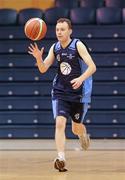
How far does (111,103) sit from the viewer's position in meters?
12.6

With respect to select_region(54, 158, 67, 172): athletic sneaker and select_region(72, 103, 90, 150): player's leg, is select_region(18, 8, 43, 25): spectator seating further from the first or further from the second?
select_region(54, 158, 67, 172): athletic sneaker

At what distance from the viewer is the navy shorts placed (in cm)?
763

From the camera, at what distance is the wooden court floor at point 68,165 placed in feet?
22.3

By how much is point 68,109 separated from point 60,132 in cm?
49

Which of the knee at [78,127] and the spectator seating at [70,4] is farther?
the spectator seating at [70,4]

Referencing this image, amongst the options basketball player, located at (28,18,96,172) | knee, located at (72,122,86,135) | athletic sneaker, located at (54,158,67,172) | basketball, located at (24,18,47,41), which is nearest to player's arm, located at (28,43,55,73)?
basketball player, located at (28,18,96,172)

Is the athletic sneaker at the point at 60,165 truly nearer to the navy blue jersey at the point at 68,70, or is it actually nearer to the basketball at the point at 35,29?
the navy blue jersey at the point at 68,70

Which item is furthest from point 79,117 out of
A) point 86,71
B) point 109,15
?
point 109,15

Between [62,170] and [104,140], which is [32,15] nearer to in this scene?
[104,140]

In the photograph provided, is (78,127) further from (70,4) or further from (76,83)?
(70,4)

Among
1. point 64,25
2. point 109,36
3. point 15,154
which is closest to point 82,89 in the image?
point 64,25

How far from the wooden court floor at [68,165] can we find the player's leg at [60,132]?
12 centimetres

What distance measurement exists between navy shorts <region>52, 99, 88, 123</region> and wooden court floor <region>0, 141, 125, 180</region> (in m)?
0.66

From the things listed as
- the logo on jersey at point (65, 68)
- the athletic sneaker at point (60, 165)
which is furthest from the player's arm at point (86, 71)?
the athletic sneaker at point (60, 165)
